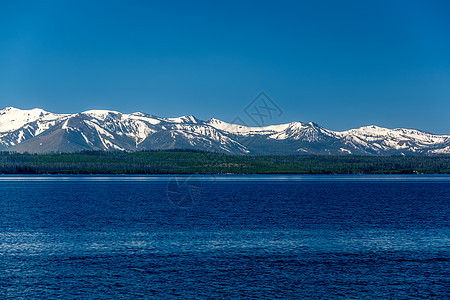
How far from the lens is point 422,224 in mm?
89438

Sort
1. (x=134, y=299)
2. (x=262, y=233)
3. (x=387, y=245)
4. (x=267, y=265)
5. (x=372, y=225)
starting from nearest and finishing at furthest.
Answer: (x=134, y=299) → (x=267, y=265) → (x=387, y=245) → (x=262, y=233) → (x=372, y=225)

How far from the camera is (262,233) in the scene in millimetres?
78375

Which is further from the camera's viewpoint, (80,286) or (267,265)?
(267,265)

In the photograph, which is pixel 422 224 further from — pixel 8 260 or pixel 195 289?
pixel 8 260

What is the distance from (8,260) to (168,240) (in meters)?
21.2

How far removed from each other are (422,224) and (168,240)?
45.5 m

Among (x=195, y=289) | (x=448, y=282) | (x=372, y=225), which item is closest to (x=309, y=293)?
(x=195, y=289)

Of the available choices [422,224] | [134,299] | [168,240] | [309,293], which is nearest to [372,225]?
[422,224]

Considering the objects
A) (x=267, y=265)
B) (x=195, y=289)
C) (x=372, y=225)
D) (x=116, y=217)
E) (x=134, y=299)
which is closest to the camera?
(x=134, y=299)

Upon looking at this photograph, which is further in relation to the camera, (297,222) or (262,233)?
(297,222)

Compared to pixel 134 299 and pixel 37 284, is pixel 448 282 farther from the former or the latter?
pixel 37 284

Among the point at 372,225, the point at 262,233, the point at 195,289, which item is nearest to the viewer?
the point at 195,289

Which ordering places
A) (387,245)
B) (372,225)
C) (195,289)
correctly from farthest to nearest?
(372,225) < (387,245) < (195,289)

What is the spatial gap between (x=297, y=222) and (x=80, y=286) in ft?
174
